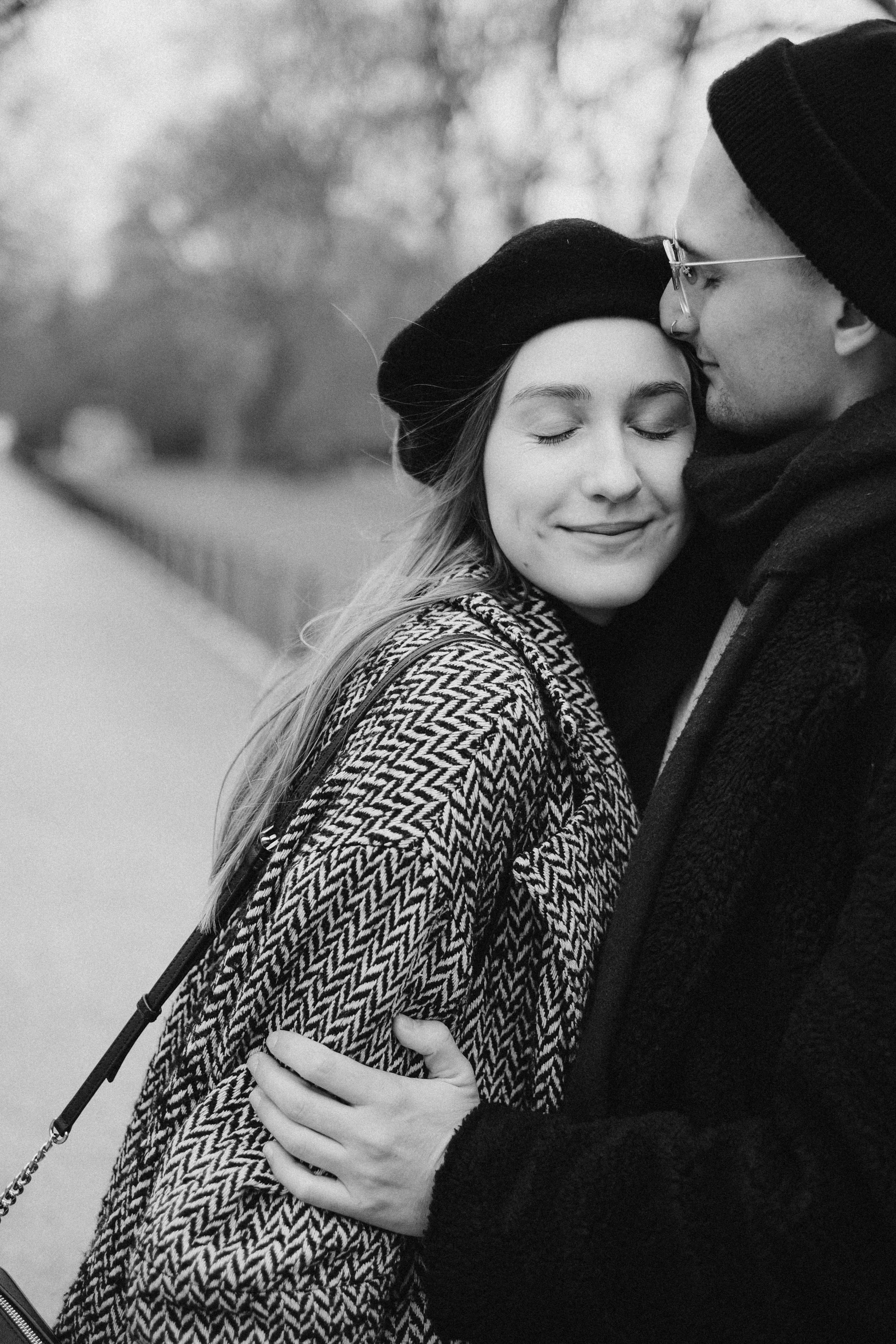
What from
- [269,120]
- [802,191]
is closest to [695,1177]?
[802,191]

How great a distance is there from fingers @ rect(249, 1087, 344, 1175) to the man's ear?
133 centimetres

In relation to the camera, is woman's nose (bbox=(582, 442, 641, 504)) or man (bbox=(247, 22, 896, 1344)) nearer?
man (bbox=(247, 22, 896, 1344))

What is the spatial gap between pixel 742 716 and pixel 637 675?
0.54 meters

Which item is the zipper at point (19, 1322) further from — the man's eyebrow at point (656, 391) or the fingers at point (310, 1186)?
the man's eyebrow at point (656, 391)

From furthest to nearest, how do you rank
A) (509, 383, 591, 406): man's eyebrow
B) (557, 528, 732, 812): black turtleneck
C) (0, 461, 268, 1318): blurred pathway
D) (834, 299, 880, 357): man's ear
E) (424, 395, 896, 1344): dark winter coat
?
(0, 461, 268, 1318): blurred pathway, (557, 528, 732, 812): black turtleneck, (509, 383, 591, 406): man's eyebrow, (834, 299, 880, 357): man's ear, (424, 395, 896, 1344): dark winter coat

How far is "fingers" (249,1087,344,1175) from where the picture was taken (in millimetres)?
1646

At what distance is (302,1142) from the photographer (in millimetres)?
1648

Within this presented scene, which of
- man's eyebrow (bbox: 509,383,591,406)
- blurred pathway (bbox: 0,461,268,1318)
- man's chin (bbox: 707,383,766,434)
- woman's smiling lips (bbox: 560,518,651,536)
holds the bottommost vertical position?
blurred pathway (bbox: 0,461,268,1318)

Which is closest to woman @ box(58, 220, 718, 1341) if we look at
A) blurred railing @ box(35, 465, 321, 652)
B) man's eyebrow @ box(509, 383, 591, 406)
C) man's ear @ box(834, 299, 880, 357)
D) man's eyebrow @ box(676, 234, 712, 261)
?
man's eyebrow @ box(509, 383, 591, 406)

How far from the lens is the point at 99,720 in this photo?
401 inches

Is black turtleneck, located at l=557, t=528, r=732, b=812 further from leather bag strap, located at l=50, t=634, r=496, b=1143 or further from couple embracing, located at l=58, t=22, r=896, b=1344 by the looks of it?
leather bag strap, located at l=50, t=634, r=496, b=1143

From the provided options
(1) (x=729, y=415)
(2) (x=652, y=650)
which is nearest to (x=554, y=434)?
(1) (x=729, y=415)

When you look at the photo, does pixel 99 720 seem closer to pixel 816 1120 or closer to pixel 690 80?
pixel 690 80

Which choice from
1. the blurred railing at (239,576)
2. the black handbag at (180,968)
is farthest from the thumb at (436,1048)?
the blurred railing at (239,576)
